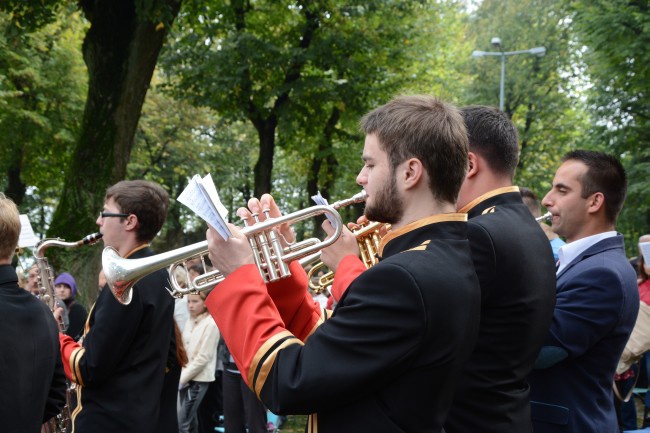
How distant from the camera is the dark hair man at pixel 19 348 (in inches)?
128

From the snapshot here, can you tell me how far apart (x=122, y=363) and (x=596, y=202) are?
272cm

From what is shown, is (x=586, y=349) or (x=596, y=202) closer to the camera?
(x=586, y=349)

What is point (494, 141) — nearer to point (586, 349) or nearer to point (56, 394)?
point (586, 349)

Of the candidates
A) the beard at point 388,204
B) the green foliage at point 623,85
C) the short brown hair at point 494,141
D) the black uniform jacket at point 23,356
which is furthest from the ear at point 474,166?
the green foliage at point 623,85

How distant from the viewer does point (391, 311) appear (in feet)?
6.96

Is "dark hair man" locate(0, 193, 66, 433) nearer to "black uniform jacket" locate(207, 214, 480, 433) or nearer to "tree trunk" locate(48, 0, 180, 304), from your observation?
"black uniform jacket" locate(207, 214, 480, 433)

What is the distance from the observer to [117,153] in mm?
10508

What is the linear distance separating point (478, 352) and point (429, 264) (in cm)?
72

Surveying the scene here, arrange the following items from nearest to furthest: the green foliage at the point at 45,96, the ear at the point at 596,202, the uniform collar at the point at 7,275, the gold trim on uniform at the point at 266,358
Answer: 1. the gold trim on uniform at the point at 266,358
2. the uniform collar at the point at 7,275
3. the ear at the point at 596,202
4. the green foliage at the point at 45,96

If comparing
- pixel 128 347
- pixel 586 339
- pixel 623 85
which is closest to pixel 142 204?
pixel 128 347

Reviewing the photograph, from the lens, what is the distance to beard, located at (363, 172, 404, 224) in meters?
2.38

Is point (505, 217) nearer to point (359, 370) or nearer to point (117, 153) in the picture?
point (359, 370)

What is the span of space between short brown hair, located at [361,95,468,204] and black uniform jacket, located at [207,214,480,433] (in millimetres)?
Result: 198

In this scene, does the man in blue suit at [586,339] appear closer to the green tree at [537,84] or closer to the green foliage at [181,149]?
the green foliage at [181,149]
